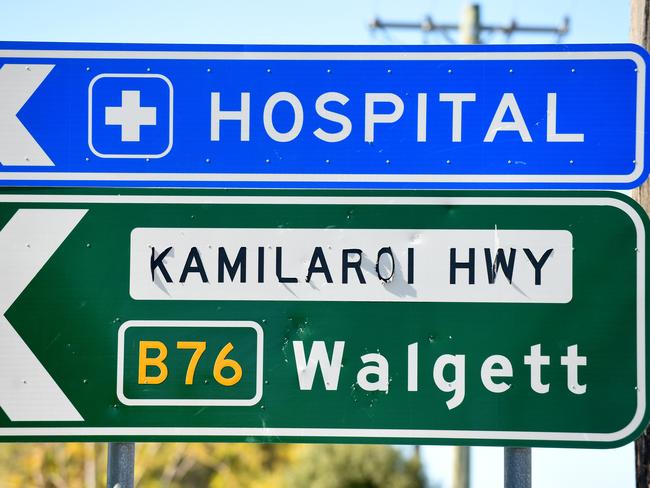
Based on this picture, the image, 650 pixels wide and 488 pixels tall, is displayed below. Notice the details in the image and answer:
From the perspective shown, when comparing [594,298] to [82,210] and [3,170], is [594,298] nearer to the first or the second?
[82,210]

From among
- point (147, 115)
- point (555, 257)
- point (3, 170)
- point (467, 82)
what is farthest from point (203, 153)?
point (555, 257)

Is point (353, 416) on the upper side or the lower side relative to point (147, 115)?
lower

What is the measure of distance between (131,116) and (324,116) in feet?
2.20

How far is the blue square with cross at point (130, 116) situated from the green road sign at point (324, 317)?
0.17m

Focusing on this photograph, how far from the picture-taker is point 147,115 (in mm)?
3646

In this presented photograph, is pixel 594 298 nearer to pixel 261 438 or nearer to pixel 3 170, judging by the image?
pixel 261 438

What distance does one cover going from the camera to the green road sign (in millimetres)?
3482

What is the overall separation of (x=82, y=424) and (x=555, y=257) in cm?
169

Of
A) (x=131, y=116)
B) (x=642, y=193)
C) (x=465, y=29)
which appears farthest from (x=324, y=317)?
(x=465, y=29)

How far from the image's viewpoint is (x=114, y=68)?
3668 millimetres

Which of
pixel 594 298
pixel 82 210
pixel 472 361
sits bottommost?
pixel 472 361

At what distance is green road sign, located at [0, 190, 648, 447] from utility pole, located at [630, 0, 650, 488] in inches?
18.9

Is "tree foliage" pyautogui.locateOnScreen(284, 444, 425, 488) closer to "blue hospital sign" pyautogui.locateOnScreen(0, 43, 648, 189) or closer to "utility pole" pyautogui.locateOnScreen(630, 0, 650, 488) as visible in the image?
"utility pole" pyautogui.locateOnScreen(630, 0, 650, 488)

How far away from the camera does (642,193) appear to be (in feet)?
13.0
